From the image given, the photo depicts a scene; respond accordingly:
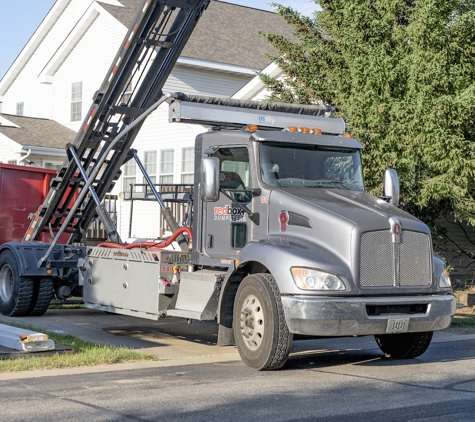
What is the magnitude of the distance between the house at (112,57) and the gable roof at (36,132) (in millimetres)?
241

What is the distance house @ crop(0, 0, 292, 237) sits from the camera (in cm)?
2411

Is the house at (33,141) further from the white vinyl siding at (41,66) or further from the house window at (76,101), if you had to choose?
the white vinyl siding at (41,66)

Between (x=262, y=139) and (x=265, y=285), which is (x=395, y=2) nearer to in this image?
(x=262, y=139)

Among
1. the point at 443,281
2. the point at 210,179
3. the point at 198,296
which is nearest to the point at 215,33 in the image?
the point at 198,296

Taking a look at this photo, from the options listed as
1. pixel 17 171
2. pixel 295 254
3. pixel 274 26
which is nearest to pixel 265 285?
pixel 295 254

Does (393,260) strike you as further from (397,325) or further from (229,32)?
(229,32)

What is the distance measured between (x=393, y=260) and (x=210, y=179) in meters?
2.21

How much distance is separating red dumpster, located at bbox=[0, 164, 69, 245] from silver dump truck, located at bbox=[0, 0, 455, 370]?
3.06 metres

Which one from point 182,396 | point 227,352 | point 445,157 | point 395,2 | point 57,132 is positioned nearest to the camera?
point 182,396

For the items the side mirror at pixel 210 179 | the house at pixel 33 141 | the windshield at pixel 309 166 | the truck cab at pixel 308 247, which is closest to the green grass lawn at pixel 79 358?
the truck cab at pixel 308 247

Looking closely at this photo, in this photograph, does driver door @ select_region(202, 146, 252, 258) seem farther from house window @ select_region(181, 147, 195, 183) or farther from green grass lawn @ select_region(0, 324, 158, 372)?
house window @ select_region(181, 147, 195, 183)

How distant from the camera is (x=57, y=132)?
27.6 metres

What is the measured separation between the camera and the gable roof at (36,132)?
2600 cm

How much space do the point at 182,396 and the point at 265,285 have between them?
1.84 meters
